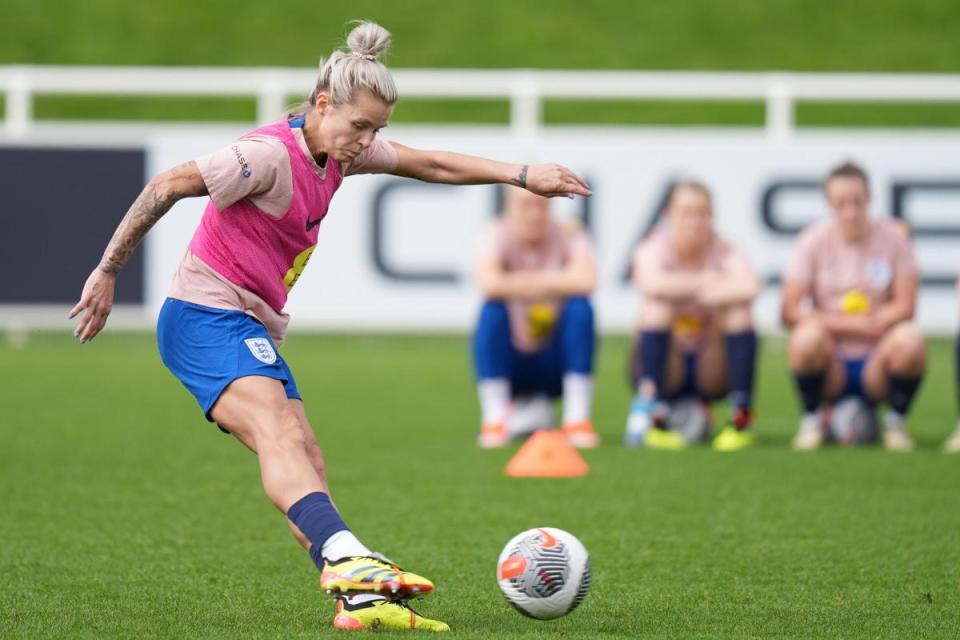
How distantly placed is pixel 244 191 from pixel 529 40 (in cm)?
2272

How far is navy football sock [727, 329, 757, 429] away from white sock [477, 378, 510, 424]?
1260mm

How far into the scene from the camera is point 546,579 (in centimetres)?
457

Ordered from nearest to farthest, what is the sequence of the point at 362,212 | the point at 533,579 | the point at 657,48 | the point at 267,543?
the point at 533,579 < the point at 267,543 < the point at 362,212 < the point at 657,48

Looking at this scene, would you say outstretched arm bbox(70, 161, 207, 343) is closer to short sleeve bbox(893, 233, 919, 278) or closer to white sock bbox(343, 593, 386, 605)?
white sock bbox(343, 593, 386, 605)

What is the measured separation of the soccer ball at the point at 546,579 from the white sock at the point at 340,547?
51 cm

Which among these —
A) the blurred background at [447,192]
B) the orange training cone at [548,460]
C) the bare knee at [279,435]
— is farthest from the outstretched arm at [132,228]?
the blurred background at [447,192]

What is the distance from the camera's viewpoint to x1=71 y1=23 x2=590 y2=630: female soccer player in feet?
14.6

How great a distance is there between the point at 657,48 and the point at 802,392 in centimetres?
1828

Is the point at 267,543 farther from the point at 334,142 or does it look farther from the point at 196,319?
the point at 334,142

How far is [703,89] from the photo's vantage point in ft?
48.4

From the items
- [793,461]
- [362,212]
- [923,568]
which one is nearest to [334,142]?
[923,568]

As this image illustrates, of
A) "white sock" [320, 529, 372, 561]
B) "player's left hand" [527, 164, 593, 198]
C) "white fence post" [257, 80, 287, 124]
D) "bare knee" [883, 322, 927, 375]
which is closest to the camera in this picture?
"white sock" [320, 529, 372, 561]

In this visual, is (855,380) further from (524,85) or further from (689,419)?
(524,85)

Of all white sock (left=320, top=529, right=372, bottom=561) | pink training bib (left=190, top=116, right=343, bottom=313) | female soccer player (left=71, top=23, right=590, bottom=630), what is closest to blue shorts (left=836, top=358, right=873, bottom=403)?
female soccer player (left=71, top=23, right=590, bottom=630)
